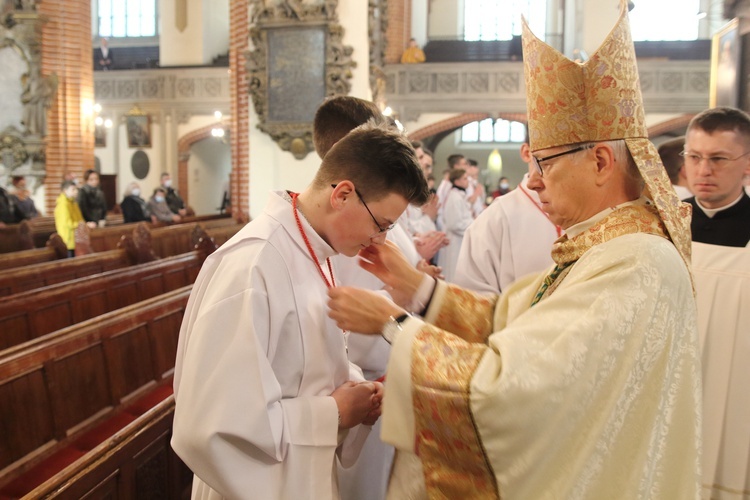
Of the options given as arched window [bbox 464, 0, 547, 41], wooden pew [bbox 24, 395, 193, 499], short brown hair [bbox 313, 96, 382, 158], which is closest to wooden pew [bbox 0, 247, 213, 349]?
wooden pew [bbox 24, 395, 193, 499]

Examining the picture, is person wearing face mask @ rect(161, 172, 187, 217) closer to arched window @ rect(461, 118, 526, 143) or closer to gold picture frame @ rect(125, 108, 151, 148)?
gold picture frame @ rect(125, 108, 151, 148)

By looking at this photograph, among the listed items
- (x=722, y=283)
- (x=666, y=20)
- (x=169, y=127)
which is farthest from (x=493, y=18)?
(x=722, y=283)

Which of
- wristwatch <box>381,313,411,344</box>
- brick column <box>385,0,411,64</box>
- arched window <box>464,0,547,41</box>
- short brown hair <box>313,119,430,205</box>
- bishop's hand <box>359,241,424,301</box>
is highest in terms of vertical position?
arched window <box>464,0,547,41</box>

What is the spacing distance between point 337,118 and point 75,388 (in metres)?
1.74

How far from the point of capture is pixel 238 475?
55.5 inches

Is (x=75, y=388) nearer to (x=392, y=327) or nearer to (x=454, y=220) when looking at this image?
(x=392, y=327)

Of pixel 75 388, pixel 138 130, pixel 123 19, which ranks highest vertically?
pixel 123 19

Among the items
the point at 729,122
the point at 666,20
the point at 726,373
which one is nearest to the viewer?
the point at 726,373

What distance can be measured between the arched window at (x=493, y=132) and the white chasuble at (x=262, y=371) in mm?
22119

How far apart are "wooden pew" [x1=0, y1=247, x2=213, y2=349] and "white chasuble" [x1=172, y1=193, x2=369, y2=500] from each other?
Result: 2.78 metres

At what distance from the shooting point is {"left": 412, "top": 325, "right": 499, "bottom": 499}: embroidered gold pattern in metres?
1.37

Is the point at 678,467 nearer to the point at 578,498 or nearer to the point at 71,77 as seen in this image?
the point at 578,498

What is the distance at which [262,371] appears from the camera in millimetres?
1419

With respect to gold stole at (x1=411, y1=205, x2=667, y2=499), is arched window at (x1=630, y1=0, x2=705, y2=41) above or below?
above
